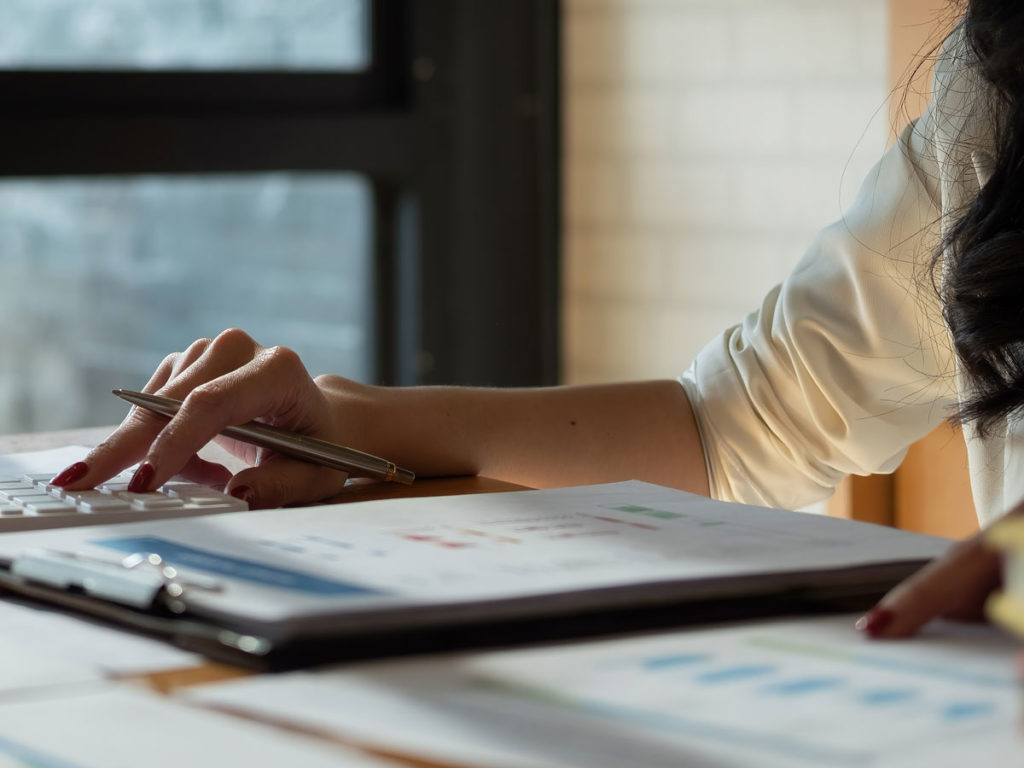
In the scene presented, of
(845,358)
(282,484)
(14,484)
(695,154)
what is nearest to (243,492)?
(282,484)

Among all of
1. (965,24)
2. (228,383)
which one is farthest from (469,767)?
(965,24)

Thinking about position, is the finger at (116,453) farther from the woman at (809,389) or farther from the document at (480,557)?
the document at (480,557)

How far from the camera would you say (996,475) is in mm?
949

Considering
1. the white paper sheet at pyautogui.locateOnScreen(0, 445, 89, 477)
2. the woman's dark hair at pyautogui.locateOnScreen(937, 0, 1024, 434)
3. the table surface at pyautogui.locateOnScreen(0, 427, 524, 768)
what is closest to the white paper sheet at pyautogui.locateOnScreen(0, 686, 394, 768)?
the table surface at pyautogui.locateOnScreen(0, 427, 524, 768)

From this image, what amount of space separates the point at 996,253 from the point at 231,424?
1.55ft

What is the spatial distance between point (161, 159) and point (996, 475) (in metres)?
1.90

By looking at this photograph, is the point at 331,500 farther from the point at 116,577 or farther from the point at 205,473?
the point at 116,577

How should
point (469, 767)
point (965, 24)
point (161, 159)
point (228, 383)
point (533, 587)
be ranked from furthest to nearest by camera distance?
point (161, 159) → point (965, 24) → point (228, 383) → point (533, 587) → point (469, 767)

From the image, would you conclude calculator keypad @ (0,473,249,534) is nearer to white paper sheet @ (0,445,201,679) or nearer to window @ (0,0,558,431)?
white paper sheet @ (0,445,201,679)

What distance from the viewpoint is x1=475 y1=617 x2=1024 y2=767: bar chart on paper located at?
35 centimetres

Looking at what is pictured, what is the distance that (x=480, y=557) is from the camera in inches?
20.3

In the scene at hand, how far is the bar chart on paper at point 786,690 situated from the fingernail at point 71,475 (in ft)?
1.22

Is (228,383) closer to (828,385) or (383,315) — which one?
(828,385)

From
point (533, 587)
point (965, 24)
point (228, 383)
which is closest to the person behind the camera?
point (533, 587)
